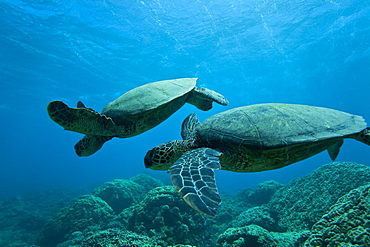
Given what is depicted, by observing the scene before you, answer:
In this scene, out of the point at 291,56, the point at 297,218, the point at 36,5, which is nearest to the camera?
the point at 297,218

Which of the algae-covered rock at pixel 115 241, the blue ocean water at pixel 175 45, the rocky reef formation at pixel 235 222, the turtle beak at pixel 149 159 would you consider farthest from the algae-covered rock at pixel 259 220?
the blue ocean water at pixel 175 45

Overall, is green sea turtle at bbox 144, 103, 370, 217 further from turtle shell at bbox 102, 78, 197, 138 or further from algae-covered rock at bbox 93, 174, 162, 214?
algae-covered rock at bbox 93, 174, 162, 214

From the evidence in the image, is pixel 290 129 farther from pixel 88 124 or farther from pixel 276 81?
pixel 276 81

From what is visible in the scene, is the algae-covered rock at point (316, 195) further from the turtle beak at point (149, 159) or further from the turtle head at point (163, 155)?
the turtle beak at point (149, 159)

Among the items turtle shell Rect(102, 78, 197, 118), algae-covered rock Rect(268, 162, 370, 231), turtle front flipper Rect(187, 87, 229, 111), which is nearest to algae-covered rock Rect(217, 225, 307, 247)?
algae-covered rock Rect(268, 162, 370, 231)

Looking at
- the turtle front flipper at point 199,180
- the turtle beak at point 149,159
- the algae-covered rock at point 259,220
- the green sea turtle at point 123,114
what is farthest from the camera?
the algae-covered rock at point 259,220

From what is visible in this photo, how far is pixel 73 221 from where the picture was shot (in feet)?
28.8

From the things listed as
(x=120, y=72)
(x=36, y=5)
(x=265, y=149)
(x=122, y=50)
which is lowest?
(x=265, y=149)

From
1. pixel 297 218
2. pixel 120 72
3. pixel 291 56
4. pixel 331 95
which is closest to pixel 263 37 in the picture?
pixel 291 56

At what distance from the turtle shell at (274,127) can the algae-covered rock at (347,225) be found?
1.44 meters

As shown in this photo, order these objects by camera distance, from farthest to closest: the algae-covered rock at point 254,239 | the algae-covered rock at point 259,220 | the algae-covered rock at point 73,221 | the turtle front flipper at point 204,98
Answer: the algae-covered rock at point 73,221, the algae-covered rock at point 259,220, the turtle front flipper at point 204,98, the algae-covered rock at point 254,239

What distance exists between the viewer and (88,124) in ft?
10.5

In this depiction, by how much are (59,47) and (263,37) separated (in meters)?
23.6

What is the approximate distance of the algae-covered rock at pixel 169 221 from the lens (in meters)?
5.93
